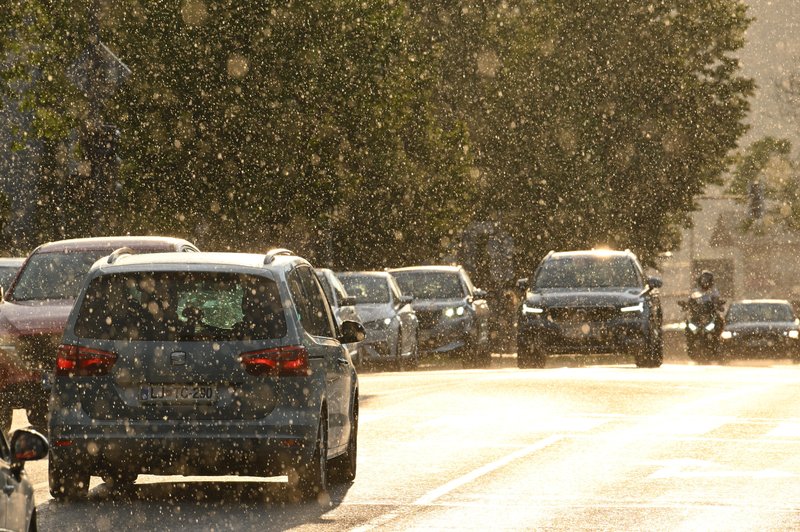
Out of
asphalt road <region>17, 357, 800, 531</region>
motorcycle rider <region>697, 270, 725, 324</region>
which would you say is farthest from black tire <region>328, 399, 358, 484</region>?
motorcycle rider <region>697, 270, 725, 324</region>

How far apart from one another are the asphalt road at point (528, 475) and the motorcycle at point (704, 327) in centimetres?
1879

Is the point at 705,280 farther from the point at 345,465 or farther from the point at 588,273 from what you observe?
the point at 345,465

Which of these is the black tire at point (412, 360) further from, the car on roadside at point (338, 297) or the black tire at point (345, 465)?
the black tire at point (345, 465)

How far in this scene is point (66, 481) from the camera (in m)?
12.7

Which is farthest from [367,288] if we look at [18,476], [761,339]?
[18,476]

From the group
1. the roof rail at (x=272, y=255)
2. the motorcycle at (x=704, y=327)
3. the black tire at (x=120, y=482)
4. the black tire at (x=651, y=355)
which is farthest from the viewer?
the motorcycle at (x=704, y=327)

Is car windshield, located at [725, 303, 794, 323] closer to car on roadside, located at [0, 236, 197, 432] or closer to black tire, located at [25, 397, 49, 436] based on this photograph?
car on roadside, located at [0, 236, 197, 432]

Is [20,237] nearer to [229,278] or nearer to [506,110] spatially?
[506,110]

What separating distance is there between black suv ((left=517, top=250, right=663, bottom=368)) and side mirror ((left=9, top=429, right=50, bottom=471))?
972 inches

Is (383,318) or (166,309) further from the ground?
(166,309)

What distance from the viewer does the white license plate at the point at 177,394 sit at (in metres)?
12.4

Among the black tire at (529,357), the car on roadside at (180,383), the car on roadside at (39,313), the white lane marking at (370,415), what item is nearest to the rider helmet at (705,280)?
the black tire at (529,357)

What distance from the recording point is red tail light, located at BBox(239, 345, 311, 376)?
491 inches

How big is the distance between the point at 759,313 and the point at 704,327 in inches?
250
